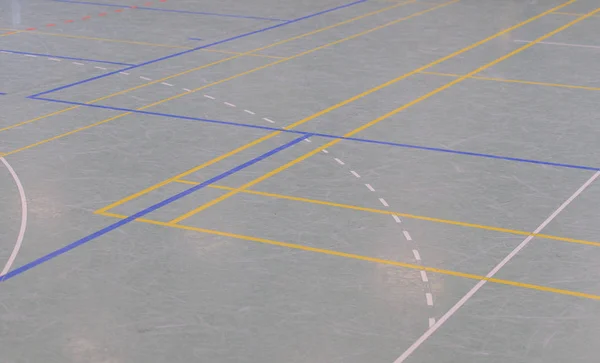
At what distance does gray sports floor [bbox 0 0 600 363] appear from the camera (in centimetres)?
1128

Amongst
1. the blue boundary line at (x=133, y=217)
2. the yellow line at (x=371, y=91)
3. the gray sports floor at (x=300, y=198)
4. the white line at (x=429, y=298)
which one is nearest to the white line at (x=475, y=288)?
the gray sports floor at (x=300, y=198)

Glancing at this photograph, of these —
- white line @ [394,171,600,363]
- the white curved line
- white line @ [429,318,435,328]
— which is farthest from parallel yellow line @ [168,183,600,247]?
white line @ [429,318,435,328]

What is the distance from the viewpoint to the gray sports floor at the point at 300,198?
11281 mm

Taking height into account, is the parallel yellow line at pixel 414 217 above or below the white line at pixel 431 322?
above

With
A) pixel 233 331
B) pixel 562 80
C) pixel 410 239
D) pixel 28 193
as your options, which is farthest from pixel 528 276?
pixel 562 80

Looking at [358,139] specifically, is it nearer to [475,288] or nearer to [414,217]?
[414,217]

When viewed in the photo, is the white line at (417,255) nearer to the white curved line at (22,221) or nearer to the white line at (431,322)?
the white line at (431,322)

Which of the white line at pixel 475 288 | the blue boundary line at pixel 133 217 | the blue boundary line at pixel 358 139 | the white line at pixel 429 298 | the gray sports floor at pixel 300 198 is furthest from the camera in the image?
the blue boundary line at pixel 358 139

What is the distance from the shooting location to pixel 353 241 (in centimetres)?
1380

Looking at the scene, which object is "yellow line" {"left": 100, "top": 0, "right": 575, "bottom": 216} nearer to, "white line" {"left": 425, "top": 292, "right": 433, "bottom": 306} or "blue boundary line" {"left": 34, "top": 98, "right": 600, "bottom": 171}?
"blue boundary line" {"left": 34, "top": 98, "right": 600, "bottom": 171}

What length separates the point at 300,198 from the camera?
1545cm

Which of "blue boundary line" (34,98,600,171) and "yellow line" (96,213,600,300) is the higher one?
"blue boundary line" (34,98,600,171)

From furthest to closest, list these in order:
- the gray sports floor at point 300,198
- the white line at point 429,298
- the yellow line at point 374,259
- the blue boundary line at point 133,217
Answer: the blue boundary line at point 133,217 → the yellow line at point 374,259 → the white line at point 429,298 → the gray sports floor at point 300,198

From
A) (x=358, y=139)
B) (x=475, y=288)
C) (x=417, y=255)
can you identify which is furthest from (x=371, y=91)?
(x=475, y=288)
